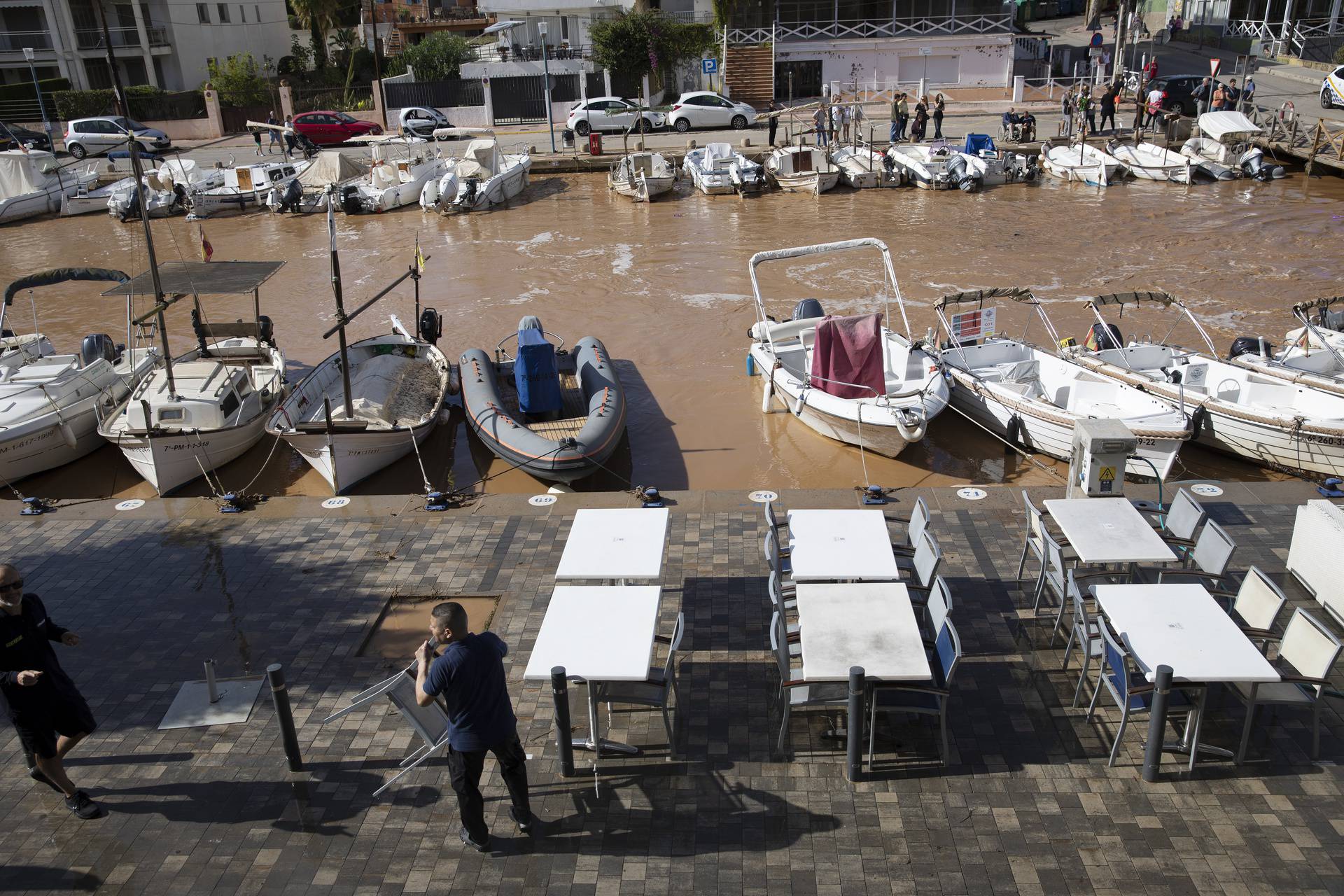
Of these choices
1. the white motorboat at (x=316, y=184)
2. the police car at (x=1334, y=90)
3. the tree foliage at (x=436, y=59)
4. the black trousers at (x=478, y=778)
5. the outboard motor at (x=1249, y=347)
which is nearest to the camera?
the black trousers at (x=478, y=778)

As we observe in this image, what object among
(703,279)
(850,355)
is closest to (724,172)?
(703,279)

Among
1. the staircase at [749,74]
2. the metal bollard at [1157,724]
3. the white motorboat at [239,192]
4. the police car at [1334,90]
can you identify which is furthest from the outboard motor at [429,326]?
the police car at [1334,90]

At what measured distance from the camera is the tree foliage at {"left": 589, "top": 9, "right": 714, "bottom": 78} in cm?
3825

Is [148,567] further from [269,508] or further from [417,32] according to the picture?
[417,32]

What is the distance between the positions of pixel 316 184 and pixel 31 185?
866cm

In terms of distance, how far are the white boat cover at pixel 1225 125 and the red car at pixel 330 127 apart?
27.5 metres

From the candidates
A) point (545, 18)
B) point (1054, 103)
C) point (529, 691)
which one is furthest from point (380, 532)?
point (545, 18)

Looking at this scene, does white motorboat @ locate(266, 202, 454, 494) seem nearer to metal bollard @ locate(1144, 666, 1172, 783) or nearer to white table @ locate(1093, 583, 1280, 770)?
white table @ locate(1093, 583, 1280, 770)

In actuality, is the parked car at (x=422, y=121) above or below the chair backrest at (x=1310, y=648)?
above

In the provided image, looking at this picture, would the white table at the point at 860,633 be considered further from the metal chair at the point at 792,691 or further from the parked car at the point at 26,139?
the parked car at the point at 26,139

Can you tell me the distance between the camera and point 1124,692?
5.68 meters

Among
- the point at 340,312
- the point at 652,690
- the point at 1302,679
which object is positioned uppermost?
the point at 340,312

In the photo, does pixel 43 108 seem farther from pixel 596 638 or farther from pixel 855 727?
pixel 855 727

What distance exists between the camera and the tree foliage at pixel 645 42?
38250mm
